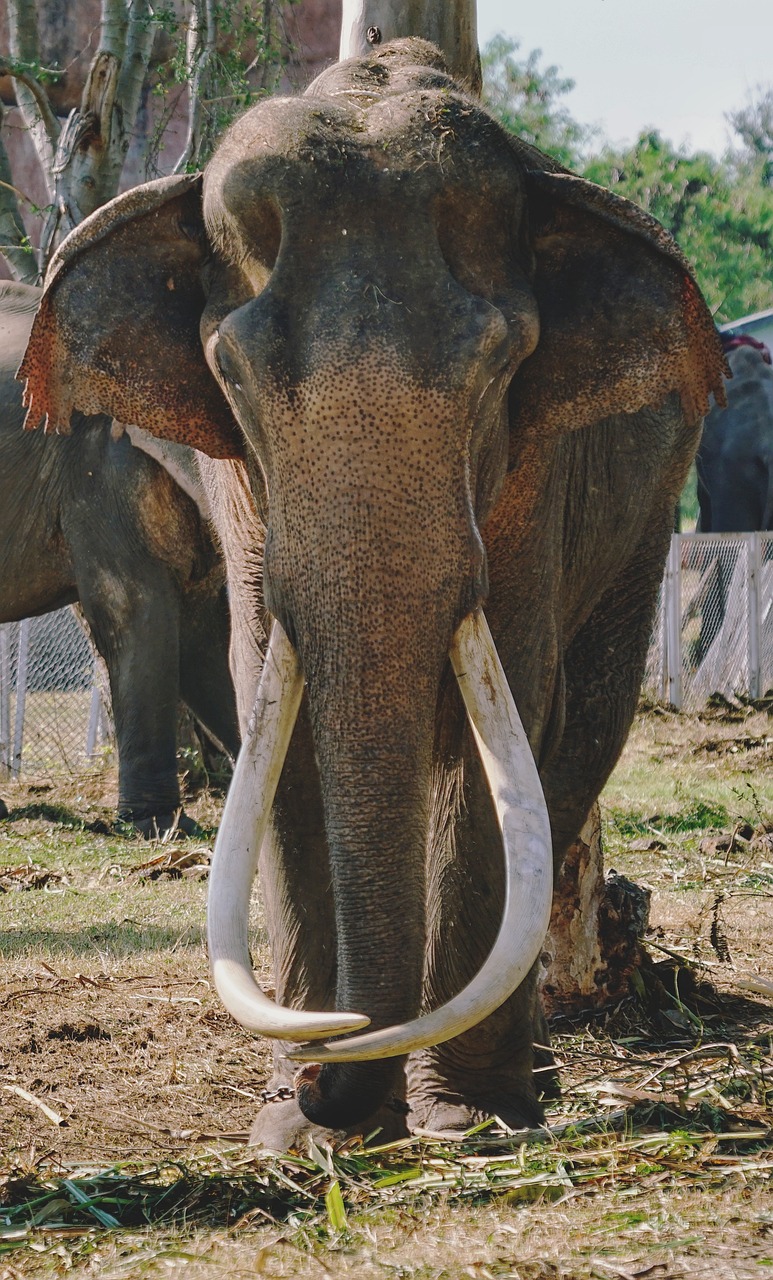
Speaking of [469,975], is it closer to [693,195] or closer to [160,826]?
[160,826]

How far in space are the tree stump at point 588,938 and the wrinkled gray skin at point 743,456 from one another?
14.3 m

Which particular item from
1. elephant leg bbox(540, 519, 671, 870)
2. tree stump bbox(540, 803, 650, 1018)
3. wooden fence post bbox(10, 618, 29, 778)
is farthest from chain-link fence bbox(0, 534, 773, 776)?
tree stump bbox(540, 803, 650, 1018)

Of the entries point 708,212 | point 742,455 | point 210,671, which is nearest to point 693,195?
point 708,212

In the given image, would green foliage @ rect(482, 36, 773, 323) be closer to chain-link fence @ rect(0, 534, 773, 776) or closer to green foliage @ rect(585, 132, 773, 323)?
green foliage @ rect(585, 132, 773, 323)

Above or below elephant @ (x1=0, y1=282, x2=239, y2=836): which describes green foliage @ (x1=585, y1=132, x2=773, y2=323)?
above

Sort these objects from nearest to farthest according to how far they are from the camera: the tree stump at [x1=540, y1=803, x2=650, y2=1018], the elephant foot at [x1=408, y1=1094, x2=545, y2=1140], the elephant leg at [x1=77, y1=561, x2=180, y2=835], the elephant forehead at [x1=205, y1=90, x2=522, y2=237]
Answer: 1. the elephant forehead at [x1=205, y1=90, x2=522, y2=237]
2. the elephant foot at [x1=408, y1=1094, x2=545, y2=1140]
3. the tree stump at [x1=540, y1=803, x2=650, y2=1018]
4. the elephant leg at [x1=77, y1=561, x2=180, y2=835]

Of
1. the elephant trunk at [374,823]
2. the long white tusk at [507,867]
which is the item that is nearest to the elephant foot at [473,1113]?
the elephant trunk at [374,823]

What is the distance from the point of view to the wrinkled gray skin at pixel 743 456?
18.9 meters

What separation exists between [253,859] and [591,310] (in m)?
1.44

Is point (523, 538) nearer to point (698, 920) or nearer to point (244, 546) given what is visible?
point (244, 546)

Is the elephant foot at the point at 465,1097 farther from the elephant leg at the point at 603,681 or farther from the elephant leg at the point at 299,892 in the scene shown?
the elephant leg at the point at 603,681

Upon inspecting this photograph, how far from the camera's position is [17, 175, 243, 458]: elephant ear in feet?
11.6

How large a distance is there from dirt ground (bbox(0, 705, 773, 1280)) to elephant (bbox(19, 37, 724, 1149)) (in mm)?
211

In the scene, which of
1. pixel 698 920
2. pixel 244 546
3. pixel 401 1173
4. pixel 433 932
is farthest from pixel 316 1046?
pixel 698 920
